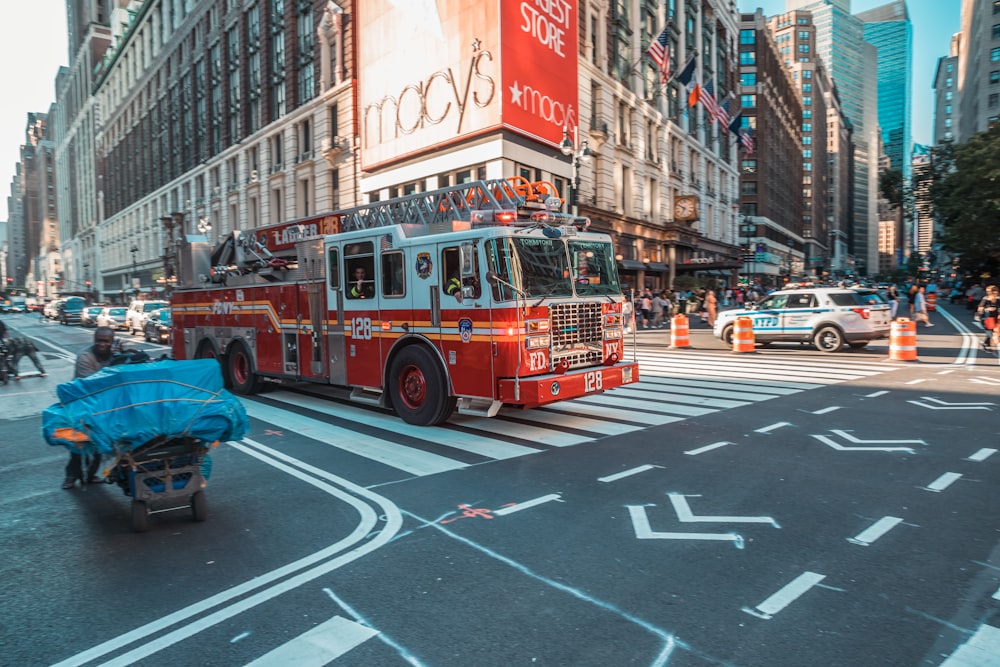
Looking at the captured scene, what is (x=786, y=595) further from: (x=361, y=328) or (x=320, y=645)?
(x=361, y=328)

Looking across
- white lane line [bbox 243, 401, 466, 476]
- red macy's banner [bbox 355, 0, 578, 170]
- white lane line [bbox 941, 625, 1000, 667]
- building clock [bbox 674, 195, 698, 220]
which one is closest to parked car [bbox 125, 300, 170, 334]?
red macy's banner [bbox 355, 0, 578, 170]

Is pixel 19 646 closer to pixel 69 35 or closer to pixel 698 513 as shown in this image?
pixel 698 513

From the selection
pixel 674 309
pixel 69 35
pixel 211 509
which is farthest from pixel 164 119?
pixel 69 35

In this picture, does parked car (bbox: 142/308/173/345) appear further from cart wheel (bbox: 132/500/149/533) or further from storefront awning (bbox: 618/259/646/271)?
storefront awning (bbox: 618/259/646/271)

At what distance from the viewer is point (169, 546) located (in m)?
4.92

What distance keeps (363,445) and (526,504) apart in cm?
314

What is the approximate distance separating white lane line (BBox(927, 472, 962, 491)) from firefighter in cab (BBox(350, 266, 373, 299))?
24.7 feet

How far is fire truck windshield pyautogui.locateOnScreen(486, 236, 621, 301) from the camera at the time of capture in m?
8.09

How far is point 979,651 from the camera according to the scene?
3285 mm

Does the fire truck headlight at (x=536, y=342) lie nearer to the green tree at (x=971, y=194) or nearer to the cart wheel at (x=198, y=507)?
the cart wheel at (x=198, y=507)

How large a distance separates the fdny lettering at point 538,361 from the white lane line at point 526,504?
2373 millimetres

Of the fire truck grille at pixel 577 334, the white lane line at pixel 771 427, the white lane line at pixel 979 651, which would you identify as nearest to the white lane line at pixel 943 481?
the white lane line at pixel 771 427

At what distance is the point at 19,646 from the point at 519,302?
5740 millimetres

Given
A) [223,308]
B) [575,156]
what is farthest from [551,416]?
[575,156]
